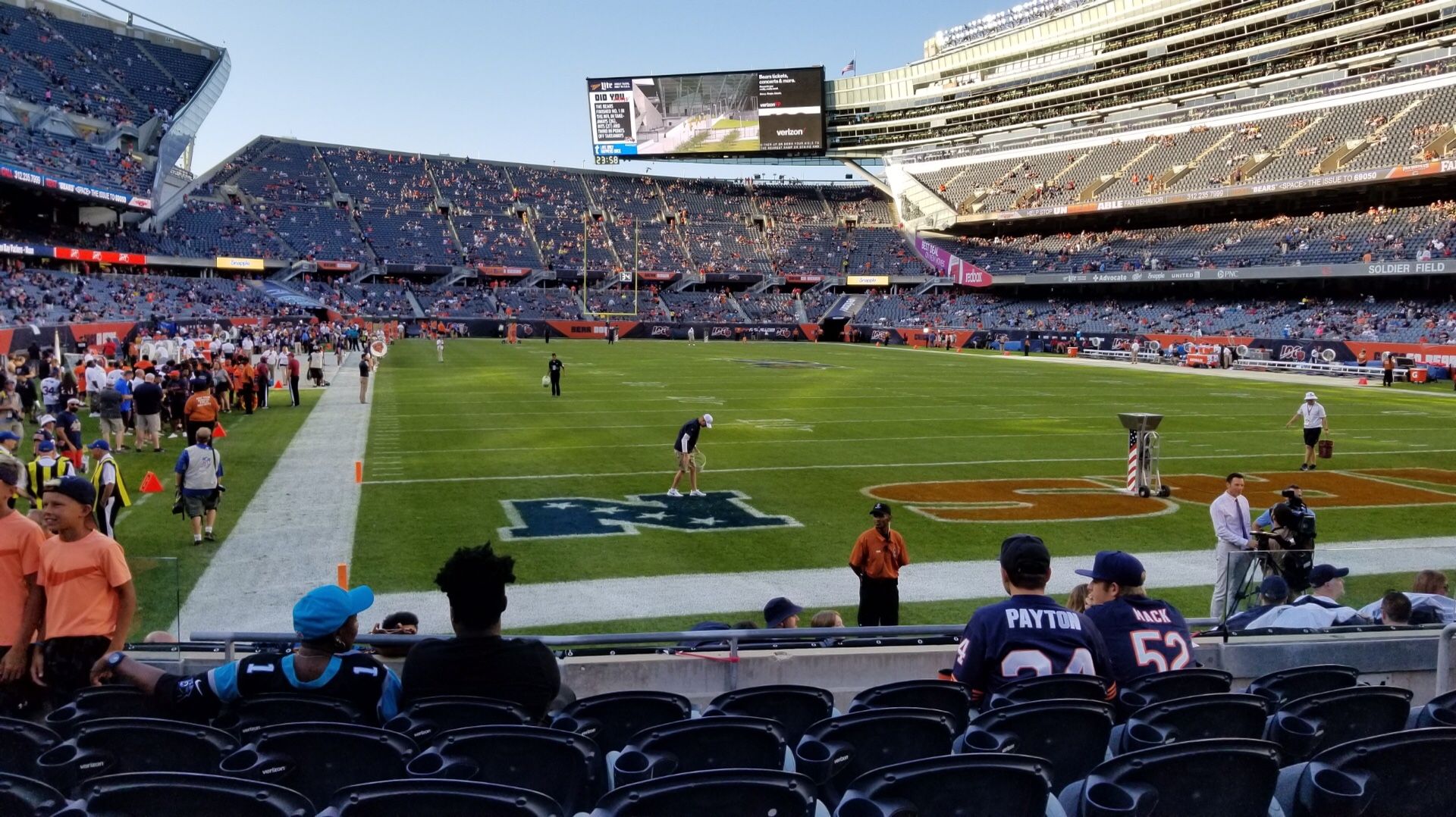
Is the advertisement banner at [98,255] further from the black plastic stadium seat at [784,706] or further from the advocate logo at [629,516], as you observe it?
the black plastic stadium seat at [784,706]

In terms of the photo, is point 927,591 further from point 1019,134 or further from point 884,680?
point 1019,134

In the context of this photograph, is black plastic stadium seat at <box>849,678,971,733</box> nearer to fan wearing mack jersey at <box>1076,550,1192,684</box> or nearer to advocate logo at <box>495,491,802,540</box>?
fan wearing mack jersey at <box>1076,550,1192,684</box>

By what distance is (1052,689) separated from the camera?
4215 mm

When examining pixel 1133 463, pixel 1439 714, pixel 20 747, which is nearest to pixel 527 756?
pixel 20 747

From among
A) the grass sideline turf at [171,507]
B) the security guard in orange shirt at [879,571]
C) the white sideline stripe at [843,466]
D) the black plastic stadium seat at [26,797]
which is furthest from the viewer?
the white sideline stripe at [843,466]

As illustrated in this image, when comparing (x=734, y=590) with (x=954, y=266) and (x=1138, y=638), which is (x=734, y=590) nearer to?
(x=1138, y=638)

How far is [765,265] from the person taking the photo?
90188 millimetres

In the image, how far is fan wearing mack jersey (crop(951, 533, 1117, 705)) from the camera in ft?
14.6

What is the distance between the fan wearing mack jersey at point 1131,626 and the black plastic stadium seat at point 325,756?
10.8 ft

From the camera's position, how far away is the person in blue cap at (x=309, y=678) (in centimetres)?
432

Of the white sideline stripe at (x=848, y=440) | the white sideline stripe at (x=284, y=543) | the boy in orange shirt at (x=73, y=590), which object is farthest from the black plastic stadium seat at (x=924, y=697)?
the white sideline stripe at (x=848, y=440)

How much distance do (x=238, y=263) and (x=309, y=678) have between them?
72.8 meters

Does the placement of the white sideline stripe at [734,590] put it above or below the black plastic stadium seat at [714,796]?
below

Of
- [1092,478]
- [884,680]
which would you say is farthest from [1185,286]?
[884,680]
